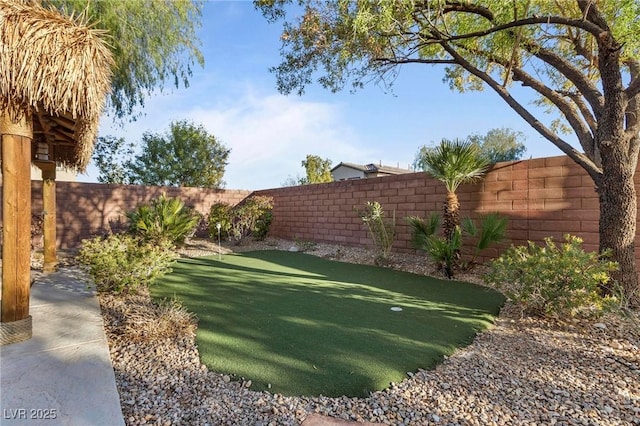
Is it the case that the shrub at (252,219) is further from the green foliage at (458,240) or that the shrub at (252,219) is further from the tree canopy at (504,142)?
the tree canopy at (504,142)

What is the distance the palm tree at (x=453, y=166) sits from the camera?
20.0ft

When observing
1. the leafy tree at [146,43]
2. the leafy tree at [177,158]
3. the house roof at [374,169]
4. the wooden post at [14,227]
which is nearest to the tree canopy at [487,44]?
the wooden post at [14,227]

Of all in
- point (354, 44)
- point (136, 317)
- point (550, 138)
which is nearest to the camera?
point (136, 317)

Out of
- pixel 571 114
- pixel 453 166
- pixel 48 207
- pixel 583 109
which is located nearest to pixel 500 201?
pixel 453 166

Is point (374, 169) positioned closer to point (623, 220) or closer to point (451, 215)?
point (451, 215)

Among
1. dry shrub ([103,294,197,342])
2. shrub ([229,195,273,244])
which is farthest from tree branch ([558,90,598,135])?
shrub ([229,195,273,244])

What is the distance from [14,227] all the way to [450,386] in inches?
162

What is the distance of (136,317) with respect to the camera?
3.31m

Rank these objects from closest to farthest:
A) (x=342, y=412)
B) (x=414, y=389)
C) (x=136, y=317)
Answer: (x=342, y=412) < (x=414, y=389) < (x=136, y=317)

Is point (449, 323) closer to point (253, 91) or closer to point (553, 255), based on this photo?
point (553, 255)

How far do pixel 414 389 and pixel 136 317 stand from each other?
2.79 m

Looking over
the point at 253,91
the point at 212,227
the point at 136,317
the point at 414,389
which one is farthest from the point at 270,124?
the point at 414,389

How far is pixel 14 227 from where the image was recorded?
2988 millimetres

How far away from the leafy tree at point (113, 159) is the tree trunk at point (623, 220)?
17781mm
